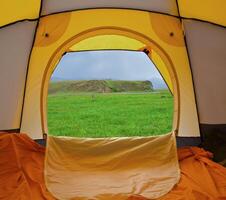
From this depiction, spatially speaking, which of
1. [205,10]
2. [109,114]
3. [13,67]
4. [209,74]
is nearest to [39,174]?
[13,67]

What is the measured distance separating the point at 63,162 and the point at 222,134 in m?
1.45

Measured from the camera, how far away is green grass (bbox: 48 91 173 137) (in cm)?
529

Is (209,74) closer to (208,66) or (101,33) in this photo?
(208,66)

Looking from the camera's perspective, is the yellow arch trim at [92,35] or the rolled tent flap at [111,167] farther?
the yellow arch trim at [92,35]

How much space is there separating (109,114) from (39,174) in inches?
151

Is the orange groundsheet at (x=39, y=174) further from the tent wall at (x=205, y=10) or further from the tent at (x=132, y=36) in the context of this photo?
the tent wall at (x=205, y=10)

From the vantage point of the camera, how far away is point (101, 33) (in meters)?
3.15

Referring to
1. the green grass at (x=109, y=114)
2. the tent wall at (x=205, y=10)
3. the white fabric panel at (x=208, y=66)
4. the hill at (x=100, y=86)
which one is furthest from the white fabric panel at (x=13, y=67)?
the hill at (x=100, y=86)

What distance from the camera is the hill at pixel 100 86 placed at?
23.1 ft

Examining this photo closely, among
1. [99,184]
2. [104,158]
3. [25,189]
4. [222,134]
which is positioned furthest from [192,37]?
[25,189]

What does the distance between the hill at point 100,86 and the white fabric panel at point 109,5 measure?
4048 millimetres

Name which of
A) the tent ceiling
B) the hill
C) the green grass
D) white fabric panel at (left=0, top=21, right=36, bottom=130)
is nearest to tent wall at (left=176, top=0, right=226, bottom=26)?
the tent ceiling

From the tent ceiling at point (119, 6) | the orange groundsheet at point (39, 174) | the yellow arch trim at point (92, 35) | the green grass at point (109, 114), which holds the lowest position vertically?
the orange groundsheet at point (39, 174)

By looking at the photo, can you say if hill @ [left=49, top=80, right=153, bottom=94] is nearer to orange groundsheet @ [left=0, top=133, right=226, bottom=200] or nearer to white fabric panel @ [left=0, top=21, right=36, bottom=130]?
white fabric panel @ [left=0, top=21, right=36, bottom=130]
